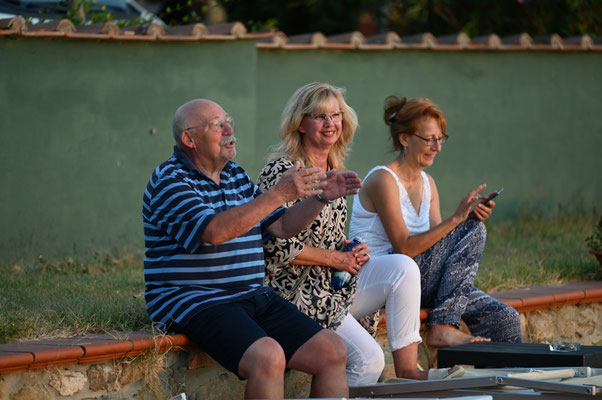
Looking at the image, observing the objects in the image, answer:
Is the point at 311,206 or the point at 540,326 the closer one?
the point at 311,206

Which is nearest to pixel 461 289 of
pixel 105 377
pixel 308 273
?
pixel 308 273

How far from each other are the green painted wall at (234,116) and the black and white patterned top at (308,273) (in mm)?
2759

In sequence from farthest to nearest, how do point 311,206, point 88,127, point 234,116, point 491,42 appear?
1. point 491,42
2. point 234,116
3. point 88,127
4. point 311,206

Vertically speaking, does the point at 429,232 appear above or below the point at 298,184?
below

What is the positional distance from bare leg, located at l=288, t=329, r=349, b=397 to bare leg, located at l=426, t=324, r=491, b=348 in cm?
115

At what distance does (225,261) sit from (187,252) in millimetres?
178

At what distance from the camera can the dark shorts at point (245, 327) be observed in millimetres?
3787

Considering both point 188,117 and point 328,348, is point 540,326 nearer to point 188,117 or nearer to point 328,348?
point 328,348

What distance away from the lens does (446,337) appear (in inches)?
197

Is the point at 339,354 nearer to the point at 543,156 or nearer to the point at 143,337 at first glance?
the point at 143,337

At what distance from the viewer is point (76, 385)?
12.8 feet

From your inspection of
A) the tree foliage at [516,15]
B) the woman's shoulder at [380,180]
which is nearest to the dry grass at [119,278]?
the woman's shoulder at [380,180]

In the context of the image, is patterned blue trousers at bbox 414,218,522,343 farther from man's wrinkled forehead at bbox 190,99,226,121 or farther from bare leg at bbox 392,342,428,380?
man's wrinkled forehead at bbox 190,99,226,121

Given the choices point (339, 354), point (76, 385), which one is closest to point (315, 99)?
point (339, 354)
